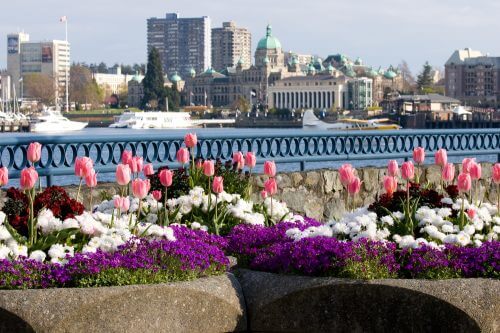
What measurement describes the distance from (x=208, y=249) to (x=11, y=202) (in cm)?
194

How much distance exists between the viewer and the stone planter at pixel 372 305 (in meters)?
7.27

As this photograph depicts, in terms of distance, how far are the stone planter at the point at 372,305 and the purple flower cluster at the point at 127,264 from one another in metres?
0.39

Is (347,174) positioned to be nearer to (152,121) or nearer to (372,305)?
(372,305)

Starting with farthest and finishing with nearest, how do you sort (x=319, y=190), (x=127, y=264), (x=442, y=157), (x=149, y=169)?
1. (x=319, y=190)
2. (x=149, y=169)
3. (x=442, y=157)
4. (x=127, y=264)

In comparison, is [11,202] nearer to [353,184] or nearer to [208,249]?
[208,249]

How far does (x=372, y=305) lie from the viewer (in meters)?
7.44

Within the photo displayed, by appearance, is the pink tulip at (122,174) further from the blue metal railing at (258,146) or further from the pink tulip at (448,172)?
the blue metal railing at (258,146)

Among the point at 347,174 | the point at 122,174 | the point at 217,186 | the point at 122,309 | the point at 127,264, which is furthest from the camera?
the point at 217,186

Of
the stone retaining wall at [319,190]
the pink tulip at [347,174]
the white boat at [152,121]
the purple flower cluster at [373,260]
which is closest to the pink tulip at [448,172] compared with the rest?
the pink tulip at [347,174]

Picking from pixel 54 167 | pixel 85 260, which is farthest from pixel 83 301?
pixel 54 167

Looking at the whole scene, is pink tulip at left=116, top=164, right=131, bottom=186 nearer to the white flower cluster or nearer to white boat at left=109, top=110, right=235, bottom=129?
the white flower cluster

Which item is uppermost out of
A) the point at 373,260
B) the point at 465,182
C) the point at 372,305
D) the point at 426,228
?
the point at 465,182

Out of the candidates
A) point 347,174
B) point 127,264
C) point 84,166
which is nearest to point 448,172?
point 347,174

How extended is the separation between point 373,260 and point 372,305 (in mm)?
443
